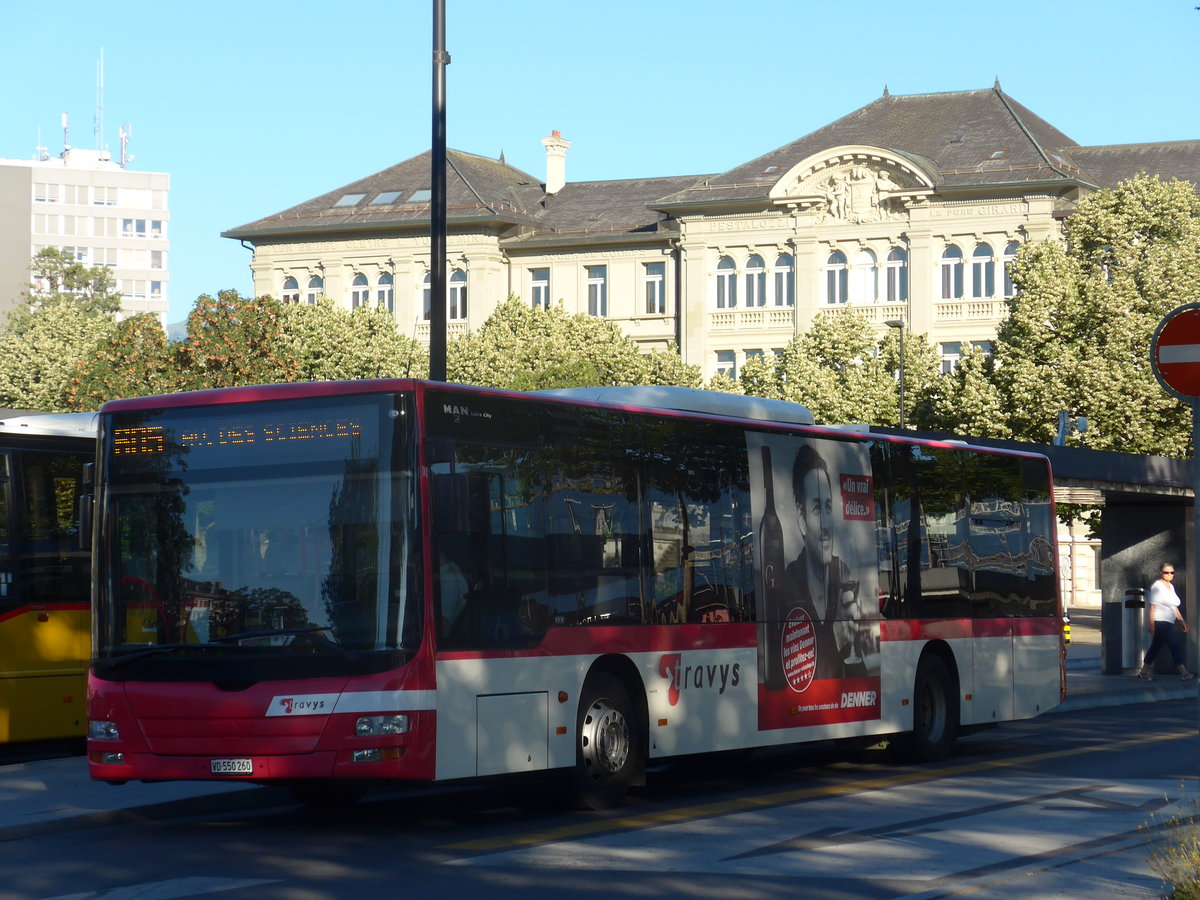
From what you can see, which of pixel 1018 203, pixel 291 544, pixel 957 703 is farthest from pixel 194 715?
pixel 1018 203

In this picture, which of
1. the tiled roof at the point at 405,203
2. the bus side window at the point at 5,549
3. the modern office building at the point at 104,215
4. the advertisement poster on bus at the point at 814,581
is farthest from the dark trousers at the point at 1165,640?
the modern office building at the point at 104,215

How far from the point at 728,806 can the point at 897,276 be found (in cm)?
6299

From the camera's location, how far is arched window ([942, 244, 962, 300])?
7356cm

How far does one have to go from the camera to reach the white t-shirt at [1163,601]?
2939cm

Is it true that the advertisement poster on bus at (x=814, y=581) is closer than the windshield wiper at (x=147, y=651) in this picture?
No

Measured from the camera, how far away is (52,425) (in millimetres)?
17656

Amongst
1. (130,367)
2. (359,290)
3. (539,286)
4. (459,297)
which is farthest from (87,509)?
(359,290)

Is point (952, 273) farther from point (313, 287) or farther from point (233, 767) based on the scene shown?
point (233, 767)

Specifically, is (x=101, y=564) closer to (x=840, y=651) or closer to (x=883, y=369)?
(x=840, y=651)

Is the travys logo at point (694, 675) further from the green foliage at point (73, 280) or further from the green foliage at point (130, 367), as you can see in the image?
the green foliage at point (73, 280)

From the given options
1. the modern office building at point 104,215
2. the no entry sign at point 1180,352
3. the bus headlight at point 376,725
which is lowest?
the bus headlight at point 376,725

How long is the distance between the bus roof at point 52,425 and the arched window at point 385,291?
2527 inches

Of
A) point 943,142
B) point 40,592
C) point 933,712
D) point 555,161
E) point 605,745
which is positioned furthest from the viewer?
point 555,161

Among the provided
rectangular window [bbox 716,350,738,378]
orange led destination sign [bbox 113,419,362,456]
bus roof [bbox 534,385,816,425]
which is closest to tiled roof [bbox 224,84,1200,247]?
rectangular window [bbox 716,350,738,378]
